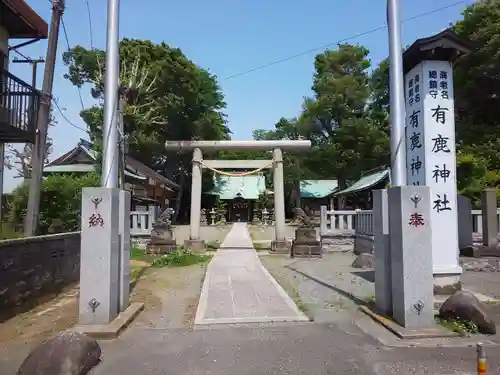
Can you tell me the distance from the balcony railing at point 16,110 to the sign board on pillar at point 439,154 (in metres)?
9.35

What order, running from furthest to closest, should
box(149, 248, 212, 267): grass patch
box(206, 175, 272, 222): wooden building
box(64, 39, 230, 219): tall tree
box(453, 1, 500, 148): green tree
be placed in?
box(206, 175, 272, 222): wooden building → box(64, 39, 230, 219): tall tree → box(453, 1, 500, 148): green tree → box(149, 248, 212, 267): grass patch

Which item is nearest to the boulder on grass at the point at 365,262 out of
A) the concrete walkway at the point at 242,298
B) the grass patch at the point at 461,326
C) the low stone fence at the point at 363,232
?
the low stone fence at the point at 363,232

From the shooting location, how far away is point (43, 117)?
10.8 meters

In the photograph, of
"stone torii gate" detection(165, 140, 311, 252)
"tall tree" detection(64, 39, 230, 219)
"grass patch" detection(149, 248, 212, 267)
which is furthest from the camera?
"tall tree" detection(64, 39, 230, 219)

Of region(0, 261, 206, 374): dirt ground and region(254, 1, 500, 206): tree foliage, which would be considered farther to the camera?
region(254, 1, 500, 206): tree foliage

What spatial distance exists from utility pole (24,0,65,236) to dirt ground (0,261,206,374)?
2.33 meters

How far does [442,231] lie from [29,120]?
10.6m

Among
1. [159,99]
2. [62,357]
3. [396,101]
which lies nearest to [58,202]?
[62,357]

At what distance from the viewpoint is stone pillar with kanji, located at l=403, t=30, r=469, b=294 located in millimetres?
8445

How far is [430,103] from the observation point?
8578 millimetres

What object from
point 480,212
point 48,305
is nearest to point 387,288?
point 48,305

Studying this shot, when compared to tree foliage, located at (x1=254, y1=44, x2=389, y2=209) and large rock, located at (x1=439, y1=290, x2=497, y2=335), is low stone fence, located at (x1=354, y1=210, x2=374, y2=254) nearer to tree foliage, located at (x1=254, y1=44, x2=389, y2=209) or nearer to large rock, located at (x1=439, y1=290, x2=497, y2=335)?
large rock, located at (x1=439, y1=290, x2=497, y2=335)

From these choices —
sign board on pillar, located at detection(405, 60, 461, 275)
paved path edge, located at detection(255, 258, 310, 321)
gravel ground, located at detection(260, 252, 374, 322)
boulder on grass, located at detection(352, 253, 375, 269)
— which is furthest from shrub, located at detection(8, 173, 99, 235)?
sign board on pillar, located at detection(405, 60, 461, 275)

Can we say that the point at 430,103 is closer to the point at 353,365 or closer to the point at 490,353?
the point at 490,353
